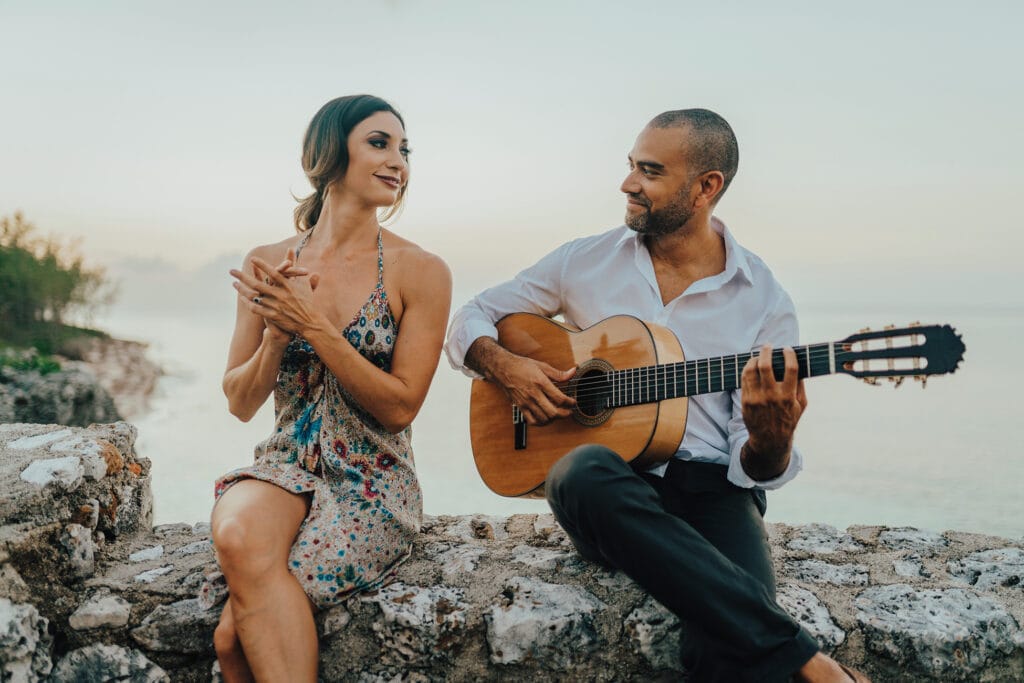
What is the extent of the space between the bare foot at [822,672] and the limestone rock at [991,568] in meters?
0.76

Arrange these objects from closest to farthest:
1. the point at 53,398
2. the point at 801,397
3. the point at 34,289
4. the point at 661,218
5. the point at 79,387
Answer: the point at 801,397
the point at 661,218
the point at 53,398
the point at 79,387
the point at 34,289

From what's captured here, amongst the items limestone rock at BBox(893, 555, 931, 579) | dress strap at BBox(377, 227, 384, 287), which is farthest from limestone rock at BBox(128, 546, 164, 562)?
limestone rock at BBox(893, 555, 931, 579)

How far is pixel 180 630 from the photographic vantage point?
93.5 inches

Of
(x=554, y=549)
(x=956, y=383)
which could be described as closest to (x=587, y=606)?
(x=554, y=549)

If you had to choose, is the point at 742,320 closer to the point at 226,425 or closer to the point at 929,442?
the point at 929,442

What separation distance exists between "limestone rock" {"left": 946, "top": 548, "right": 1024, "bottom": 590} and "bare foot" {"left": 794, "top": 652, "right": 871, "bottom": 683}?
2.50 ft

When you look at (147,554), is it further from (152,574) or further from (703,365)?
(703,365)

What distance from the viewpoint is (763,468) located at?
7.86 ft

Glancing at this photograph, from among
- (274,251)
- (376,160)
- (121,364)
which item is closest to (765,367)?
(376,160)

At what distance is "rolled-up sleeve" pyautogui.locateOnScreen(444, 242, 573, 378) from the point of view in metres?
2.99

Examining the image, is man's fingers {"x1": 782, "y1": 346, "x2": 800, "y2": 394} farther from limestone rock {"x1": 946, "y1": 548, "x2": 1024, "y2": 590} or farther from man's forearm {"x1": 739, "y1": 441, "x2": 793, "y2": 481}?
limestone rock {"x1": 946, "y1": 548, "x2": 1024, "y2": 590}

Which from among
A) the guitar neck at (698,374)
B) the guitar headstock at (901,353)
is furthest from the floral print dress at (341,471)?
the guitar headstock at (901,353)

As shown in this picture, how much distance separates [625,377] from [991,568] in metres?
1.36

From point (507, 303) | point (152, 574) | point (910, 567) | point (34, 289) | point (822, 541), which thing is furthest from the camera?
point (34, 289)
